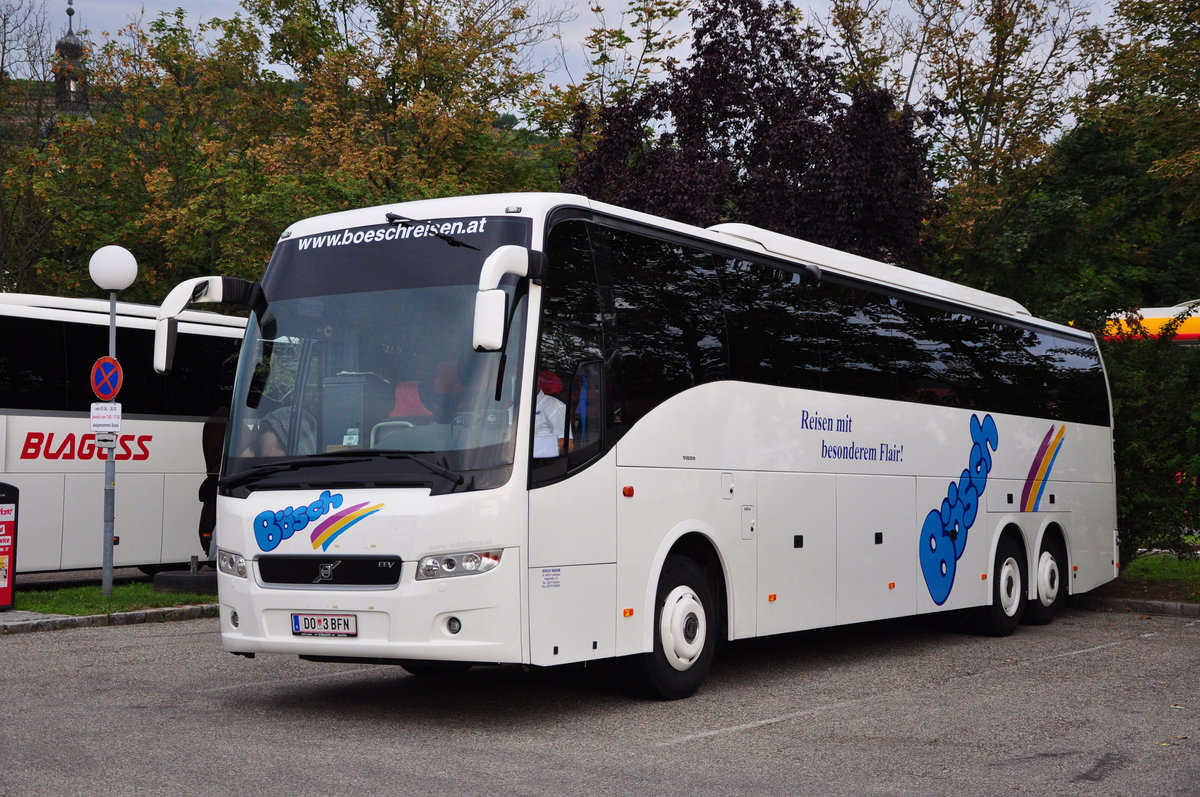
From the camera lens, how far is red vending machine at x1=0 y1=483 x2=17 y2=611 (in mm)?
14281

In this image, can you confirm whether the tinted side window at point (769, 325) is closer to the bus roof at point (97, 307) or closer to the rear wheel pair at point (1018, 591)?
the rear wheel pair at point (1018, 591)

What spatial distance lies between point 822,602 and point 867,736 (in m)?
3.18

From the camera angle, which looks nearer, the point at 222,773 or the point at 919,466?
the point at 222,773

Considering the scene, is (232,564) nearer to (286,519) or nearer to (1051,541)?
(286,519)

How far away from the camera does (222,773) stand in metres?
6.73

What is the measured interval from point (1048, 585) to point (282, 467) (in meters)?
9.96

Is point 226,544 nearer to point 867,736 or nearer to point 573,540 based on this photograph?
point 573,540

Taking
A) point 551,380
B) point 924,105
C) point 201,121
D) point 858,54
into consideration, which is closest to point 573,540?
point 551,380

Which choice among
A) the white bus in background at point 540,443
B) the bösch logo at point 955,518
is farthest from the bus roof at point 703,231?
the bösch logo at point 955,518

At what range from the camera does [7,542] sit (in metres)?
14.5

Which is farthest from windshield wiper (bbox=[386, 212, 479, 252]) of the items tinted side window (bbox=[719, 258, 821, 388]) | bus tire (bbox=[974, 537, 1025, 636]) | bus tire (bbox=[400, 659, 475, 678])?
bus tire (bbox=[974, 537, 1025, 636])

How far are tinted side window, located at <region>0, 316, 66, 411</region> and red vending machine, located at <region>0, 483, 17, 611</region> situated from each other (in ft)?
7.45

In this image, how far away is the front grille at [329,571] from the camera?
8156 millimetres

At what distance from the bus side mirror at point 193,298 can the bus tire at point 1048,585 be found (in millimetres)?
9655
